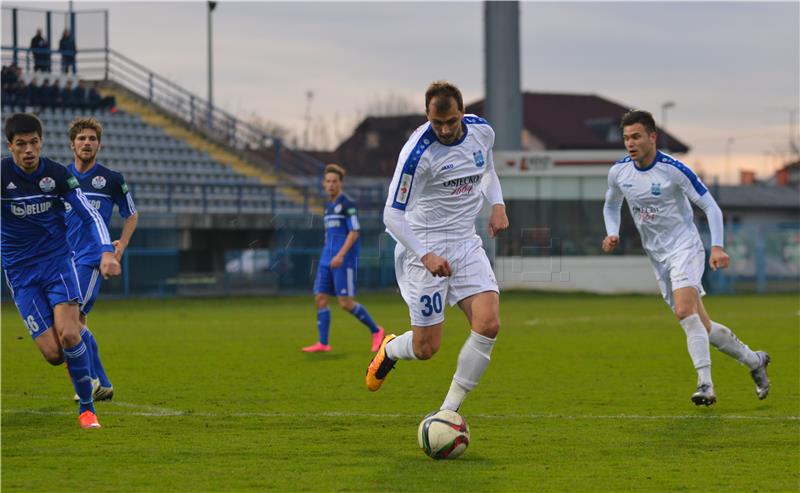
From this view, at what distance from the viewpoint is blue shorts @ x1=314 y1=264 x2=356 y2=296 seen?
14.8 meters

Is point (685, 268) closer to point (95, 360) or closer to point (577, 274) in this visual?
point (95, 360)

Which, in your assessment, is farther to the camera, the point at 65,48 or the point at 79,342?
the point at 65,48

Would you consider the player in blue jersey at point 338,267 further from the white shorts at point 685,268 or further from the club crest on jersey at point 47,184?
the club crest on jersey at point 47,184

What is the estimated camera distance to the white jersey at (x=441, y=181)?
24.6 feet

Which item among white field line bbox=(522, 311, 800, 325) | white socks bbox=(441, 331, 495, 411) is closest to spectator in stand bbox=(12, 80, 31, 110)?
white field line bbox=(522, 311, 800, 325)

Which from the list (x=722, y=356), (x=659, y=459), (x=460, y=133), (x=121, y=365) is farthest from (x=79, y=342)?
(x=722, y=356)

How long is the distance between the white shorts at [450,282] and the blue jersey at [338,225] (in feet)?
23.3

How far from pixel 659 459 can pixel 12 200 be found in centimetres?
458

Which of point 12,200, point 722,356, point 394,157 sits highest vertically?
point 394,157

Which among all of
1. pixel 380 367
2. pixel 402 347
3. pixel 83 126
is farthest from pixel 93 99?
pixel 402 347

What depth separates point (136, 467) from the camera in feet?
22.1

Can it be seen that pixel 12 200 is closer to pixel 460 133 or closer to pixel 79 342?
pixel 79 342

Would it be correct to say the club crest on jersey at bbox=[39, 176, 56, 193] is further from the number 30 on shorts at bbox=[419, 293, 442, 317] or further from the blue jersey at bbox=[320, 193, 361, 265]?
the blue jersey at bbox=[320, 193, 361, 265]

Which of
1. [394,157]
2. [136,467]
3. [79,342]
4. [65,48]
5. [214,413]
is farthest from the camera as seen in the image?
[394,157]
